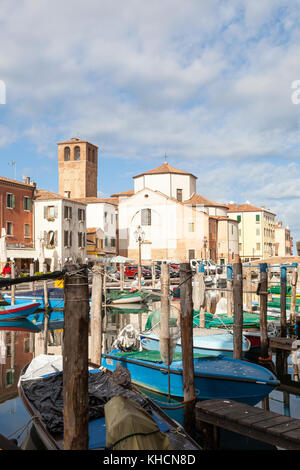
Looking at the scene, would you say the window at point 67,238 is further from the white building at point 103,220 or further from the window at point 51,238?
the white building at point 103,220

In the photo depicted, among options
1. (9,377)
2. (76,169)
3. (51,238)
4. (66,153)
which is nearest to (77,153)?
(66,153)

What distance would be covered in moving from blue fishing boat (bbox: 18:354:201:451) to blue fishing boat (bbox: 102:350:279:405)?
3.92 feet

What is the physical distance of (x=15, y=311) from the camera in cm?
2138

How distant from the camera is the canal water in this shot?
767 centimetres

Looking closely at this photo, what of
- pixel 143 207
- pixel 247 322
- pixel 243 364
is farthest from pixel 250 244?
pixel 243 364

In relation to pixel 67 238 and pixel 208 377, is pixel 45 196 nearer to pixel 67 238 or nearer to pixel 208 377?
pixel 67 238

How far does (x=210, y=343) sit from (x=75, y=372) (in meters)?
8.04

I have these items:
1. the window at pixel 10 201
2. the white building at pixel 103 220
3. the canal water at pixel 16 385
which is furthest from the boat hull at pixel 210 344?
the white building at pixel 103 220

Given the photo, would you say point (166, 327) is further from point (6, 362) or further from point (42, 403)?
point (6, 362)

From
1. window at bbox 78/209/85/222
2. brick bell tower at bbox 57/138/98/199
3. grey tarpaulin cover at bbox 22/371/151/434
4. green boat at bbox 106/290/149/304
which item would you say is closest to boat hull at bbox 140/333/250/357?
grey tarpaulin cover at bbox 22/371/151/434

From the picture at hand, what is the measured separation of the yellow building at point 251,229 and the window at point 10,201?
4397cm

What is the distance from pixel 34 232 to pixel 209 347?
116 feet

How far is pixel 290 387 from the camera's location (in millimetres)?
10680

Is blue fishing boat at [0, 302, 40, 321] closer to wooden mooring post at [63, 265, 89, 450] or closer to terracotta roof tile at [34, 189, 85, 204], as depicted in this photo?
wooden mooring post at [63, 265, 89, 450]
